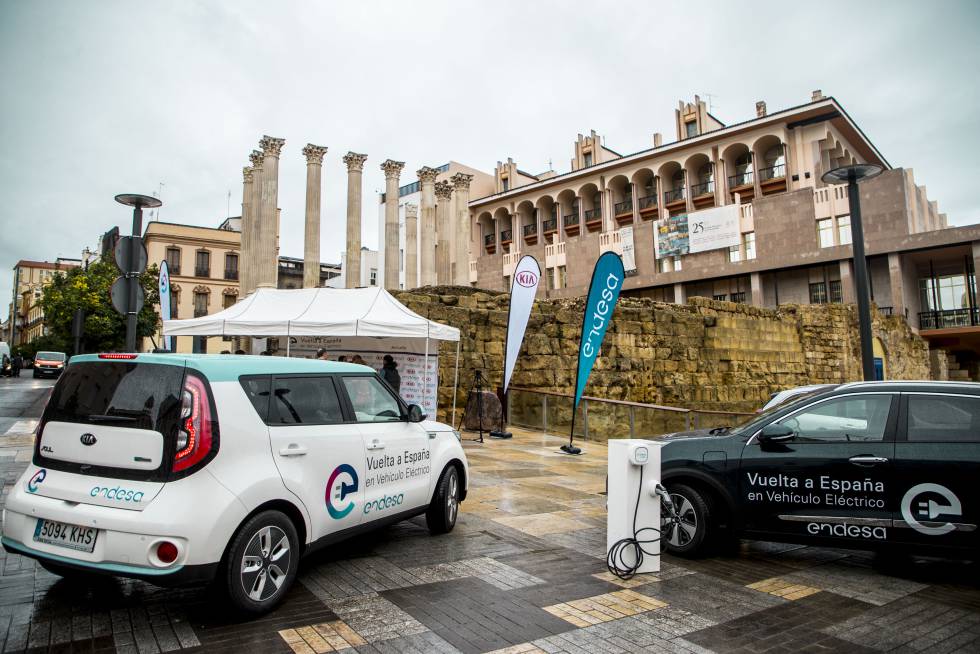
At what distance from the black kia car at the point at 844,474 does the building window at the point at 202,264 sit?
55.8 m

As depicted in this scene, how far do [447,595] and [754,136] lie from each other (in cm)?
4415

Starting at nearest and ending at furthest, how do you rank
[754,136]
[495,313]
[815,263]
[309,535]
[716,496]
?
1. [309,535]
2. [716,496]
3. [495,313]
4. [815,263]
5. [754,136]

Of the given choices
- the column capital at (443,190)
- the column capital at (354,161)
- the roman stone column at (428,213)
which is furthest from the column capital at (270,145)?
the column capital at (443,190)

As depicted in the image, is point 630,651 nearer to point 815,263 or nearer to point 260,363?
point 260,363

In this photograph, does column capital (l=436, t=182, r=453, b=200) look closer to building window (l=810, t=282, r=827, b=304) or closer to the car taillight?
building window (l=810, t=282, r=827, b=304)

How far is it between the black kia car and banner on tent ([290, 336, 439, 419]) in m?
7.53

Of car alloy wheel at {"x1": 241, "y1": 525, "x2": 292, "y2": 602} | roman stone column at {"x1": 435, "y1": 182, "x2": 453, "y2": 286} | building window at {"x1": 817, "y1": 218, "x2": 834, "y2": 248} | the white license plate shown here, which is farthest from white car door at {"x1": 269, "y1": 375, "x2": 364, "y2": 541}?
building window at {"x1": 817, "y1": 218, "x2": 834, "y2": 248}

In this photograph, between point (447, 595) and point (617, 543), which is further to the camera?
point (617, 543)

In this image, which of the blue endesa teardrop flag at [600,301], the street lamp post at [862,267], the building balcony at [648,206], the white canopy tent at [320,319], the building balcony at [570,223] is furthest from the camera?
the building balcony at [570,223]

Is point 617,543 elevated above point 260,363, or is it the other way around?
point 260,363

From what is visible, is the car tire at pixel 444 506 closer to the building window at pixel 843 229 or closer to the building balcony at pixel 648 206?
the building window at pixel 843 229

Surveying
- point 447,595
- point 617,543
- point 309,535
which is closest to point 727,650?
point 617,543

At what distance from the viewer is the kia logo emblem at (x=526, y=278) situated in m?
12.6

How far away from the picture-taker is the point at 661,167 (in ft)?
153
